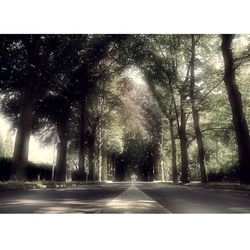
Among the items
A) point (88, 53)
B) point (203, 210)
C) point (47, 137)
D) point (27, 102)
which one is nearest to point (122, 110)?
point (47, 137)

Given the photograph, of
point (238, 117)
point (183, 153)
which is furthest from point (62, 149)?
point (238, 117)

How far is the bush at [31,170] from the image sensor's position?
19.3 metres

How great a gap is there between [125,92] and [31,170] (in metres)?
10.9

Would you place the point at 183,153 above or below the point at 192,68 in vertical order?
below

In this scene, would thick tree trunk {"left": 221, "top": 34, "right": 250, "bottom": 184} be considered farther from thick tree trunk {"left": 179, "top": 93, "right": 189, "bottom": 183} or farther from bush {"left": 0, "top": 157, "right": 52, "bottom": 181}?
bush {"left": 0, "top": 157, "right": 52, "bottom": 181}

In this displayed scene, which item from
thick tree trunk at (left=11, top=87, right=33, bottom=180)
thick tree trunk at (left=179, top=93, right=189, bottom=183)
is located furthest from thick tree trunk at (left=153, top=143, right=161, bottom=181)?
thick tree trunk at (left=11, top=87, right=33, bottom=180)

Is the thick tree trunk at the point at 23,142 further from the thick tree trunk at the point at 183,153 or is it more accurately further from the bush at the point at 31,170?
the thick tree trunk at the point at 183,153

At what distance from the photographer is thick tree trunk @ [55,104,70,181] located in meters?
24.7

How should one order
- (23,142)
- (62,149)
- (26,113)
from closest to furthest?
(23,142), (26,113), (62,149)

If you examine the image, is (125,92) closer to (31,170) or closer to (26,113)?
(31,170)

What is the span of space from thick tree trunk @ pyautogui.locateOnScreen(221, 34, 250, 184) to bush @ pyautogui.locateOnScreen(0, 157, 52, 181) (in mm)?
11278

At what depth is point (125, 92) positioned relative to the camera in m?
31.2
